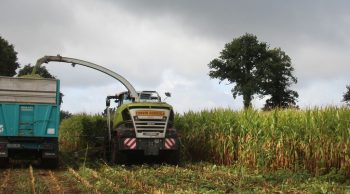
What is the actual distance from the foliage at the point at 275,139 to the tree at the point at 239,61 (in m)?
42.2

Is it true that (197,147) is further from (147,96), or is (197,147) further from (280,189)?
(280,189)

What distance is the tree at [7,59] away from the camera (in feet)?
166

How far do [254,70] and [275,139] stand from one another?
157 ft

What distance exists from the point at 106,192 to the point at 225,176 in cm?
400

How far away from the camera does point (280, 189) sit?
11.0 m

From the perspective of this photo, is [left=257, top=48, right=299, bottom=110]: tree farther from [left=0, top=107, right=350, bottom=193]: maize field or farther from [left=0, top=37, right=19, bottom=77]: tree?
[left=0, top=107, right=350, bottom=193]: maize field

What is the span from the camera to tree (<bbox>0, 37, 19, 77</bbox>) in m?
50.5

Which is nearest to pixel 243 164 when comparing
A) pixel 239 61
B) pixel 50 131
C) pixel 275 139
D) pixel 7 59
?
pixel 275 139

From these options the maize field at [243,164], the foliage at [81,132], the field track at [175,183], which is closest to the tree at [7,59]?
the foliage at [81,132]

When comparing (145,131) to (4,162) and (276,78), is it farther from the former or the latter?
(276,78)

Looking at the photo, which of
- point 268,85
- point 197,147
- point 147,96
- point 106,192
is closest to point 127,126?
point 147,96

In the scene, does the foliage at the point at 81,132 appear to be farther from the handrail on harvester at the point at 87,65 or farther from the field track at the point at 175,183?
the field track at the point at 175,183

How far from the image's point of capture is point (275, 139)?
1573 centimetres

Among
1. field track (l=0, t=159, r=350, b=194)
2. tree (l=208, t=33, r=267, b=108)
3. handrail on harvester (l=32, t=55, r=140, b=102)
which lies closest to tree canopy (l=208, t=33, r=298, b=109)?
tree (l=208, t=33, r=267, b=108)
